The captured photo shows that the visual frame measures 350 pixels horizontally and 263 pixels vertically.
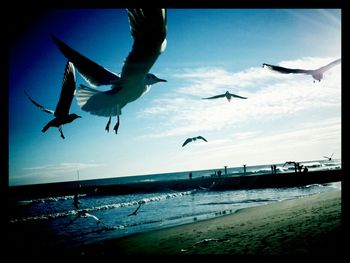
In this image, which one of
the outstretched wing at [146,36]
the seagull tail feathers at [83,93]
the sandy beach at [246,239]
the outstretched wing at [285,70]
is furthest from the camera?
the outstretched wing at [285,70]

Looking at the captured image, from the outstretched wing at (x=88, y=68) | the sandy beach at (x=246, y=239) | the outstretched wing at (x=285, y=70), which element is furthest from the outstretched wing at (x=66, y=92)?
the outstretched wing at (x=285, y=70)

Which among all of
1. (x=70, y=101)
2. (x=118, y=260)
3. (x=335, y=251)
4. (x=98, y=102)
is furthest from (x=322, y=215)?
(x=70, y=101)

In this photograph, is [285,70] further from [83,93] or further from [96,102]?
[83,93]

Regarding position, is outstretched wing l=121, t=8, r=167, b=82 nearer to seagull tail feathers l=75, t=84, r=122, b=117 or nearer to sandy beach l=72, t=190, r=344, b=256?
seagull tail feathers l=75, t=84, r=122, b=117

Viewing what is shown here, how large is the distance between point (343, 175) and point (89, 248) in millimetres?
4198

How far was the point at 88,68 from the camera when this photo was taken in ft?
10.6

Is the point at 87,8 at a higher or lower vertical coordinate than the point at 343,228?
higher

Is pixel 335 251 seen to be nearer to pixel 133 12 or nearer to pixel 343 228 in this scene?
pixel 343 228

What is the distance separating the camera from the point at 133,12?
2766mm

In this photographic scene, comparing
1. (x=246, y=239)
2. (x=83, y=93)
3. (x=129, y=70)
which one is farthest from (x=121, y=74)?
(x=246, y=239)

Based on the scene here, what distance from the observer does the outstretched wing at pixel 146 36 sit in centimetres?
271

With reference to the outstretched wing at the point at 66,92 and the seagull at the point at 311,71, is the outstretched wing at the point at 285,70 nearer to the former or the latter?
the seagull at the point at 311,71

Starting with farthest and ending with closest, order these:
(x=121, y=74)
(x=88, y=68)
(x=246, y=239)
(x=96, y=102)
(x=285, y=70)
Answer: (x=246, y=239), (x=285, y=70), (x=96, y=102), (x=121, y=74), (x=88, y=68)

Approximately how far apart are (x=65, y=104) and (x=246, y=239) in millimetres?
3209
